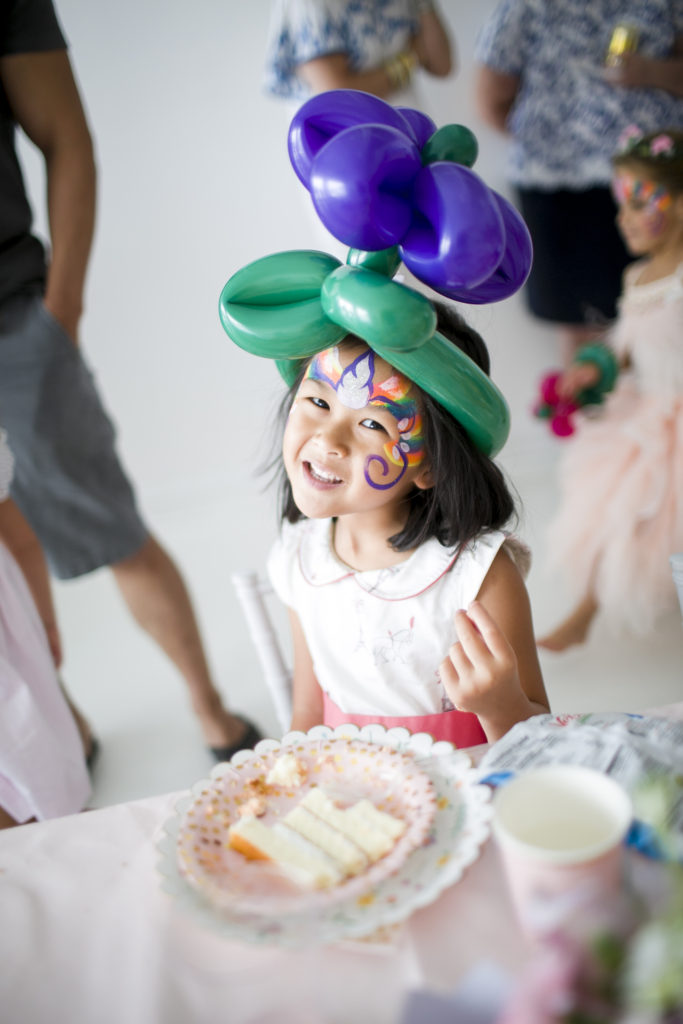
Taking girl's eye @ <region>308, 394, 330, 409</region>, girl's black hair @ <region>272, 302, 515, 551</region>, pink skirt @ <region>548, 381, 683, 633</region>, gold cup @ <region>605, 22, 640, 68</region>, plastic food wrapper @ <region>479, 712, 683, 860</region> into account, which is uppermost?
gold cup @ <region>605, 22, 640, 68</region>

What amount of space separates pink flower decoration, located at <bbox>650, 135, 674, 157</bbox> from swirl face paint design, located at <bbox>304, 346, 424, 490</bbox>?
120cm

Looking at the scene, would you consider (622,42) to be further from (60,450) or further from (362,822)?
(362,822)

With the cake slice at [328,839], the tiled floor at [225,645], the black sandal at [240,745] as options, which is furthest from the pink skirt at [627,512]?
the cake slice at [328,839]

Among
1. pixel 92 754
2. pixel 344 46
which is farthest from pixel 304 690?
pixel 344 46

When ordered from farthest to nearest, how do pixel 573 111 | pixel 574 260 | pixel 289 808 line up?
1. pixel 574 260
2. pixel 573 111
3. pixel 289 808

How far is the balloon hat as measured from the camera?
635 mm

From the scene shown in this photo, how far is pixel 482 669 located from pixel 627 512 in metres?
1.07

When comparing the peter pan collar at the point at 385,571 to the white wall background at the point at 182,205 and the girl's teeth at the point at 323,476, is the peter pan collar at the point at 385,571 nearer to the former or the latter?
the girl's teeth at the point at 323,476

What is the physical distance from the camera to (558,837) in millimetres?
499

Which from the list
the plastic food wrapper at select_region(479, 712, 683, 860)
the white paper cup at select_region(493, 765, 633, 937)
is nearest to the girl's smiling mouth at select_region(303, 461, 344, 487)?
the plastic food wrapper at select_region(479, 712, 683, 860)

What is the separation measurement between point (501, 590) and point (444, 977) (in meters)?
0.46

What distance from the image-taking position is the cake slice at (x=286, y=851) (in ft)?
1.81

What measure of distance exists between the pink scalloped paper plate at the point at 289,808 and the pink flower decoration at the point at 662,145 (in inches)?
59.1

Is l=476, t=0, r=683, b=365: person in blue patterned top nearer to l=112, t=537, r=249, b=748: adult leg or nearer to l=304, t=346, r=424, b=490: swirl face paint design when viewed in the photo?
l=112, t=537, r=249, b=748: adult leg
